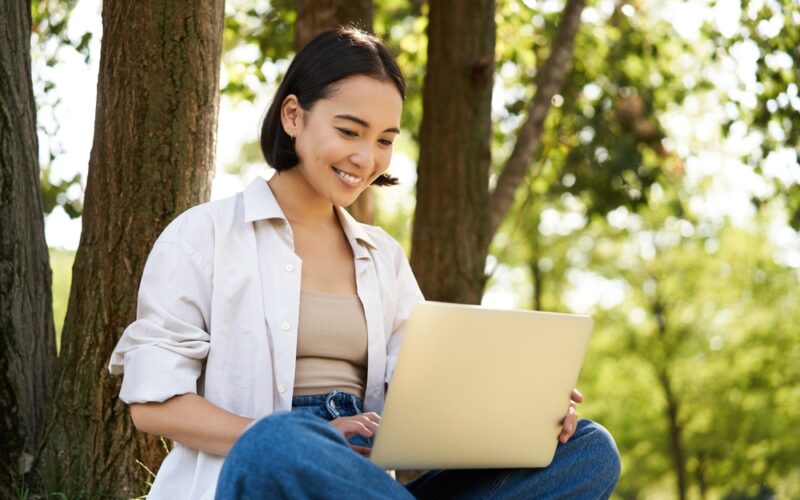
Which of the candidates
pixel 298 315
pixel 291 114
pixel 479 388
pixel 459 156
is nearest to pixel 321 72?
pixel 291 114

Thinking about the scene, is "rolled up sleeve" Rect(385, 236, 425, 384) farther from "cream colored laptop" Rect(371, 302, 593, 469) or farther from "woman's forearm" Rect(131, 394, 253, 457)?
"woman's forearm" Rect(131, 394, 253, 457)

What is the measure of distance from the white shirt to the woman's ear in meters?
0.19

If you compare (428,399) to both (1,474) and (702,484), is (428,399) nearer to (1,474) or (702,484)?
(1,474)

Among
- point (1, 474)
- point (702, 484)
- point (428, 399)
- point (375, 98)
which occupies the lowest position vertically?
point (702, 484)

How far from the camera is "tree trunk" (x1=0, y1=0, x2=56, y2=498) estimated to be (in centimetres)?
362

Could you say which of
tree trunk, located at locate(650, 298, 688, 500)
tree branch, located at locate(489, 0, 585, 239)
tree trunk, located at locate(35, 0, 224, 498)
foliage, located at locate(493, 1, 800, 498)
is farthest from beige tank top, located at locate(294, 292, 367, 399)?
tree trunk, located at locate(650, 298, 688, 500)

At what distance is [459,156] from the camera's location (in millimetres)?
6137

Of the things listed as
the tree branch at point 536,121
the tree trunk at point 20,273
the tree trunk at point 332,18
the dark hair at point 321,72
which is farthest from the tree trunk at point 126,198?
the tree branch at point 536,121

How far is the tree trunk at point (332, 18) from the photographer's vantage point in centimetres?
580

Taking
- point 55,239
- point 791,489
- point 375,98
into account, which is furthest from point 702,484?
point 375,98

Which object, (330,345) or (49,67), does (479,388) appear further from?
(49,67)

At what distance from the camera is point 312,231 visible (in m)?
2.96

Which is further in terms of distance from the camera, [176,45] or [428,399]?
[176,45]

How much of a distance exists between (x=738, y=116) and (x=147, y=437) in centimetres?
567
